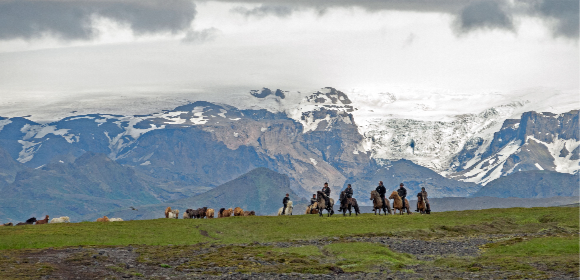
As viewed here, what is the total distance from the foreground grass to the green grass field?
0.29 feet

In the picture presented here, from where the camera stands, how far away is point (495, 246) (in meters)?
57.0

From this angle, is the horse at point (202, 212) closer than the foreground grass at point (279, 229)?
No

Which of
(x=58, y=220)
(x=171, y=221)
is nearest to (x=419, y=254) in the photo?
(x=171, y=221)

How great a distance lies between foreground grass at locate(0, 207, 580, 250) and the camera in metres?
65.2

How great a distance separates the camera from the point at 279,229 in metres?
73.0

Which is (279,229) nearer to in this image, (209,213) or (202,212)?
(209,213)

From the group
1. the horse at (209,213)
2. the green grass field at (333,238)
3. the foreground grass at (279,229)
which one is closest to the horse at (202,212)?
the horse at (209,213)

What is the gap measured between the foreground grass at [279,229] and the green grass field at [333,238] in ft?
0.29

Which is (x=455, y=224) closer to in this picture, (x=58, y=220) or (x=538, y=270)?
(x=538, y=270)

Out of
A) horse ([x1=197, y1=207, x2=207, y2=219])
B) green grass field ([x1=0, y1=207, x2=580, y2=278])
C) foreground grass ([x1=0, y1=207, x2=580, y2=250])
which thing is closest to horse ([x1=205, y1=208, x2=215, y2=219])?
horse ([x1=197, y1=207, x2=207, y2=219])

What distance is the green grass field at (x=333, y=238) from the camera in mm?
48938

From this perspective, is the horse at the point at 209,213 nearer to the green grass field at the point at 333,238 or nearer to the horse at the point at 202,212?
the horse at the point at 202,212

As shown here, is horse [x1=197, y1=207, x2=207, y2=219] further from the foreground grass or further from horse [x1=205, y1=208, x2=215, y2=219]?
the foreground grass

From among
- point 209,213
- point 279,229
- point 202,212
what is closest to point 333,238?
point 279,229
